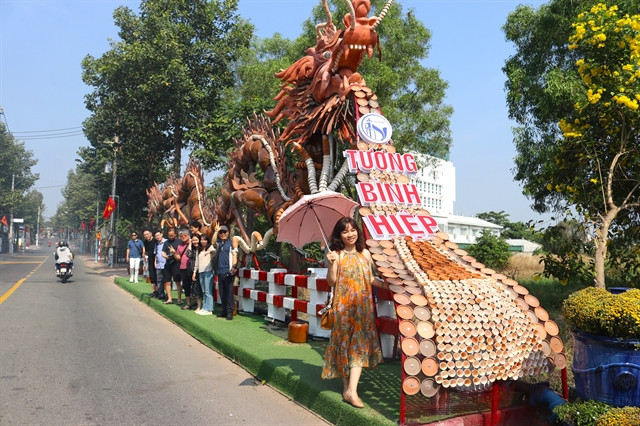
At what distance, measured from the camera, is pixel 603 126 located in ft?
25.6

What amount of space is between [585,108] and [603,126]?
37cm

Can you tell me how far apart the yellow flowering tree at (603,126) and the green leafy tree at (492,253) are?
12.2 m

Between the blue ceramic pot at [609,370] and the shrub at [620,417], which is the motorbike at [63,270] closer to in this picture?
the blue ceramic pot at [609,370]

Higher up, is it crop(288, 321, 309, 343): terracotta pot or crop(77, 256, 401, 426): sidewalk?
crop(288, 321, 309, 343): terracotta pot

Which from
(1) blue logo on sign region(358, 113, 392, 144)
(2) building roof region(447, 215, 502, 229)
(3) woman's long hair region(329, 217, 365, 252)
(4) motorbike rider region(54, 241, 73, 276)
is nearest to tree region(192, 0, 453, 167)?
(4) motorbike rider region(54, 241, 73, 276)

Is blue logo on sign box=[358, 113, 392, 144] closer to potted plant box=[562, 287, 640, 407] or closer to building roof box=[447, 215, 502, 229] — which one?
potted plant box=[562, 287, 640, 407]

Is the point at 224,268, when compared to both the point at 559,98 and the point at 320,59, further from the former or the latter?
the point at 559,98

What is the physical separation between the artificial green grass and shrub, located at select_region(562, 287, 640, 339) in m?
1.49

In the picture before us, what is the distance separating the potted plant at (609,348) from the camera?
343cm

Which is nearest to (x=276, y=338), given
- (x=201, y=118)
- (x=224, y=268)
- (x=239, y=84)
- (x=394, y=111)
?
(x=224, y=268)

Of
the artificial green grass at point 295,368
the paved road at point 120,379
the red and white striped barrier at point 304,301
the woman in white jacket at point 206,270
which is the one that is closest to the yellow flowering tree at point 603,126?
the red and white striped barrier at point 304,301

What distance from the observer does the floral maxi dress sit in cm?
434

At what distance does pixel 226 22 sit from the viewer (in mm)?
22578

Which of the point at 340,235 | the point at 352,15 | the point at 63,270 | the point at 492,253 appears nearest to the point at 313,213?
the point at 352,15
